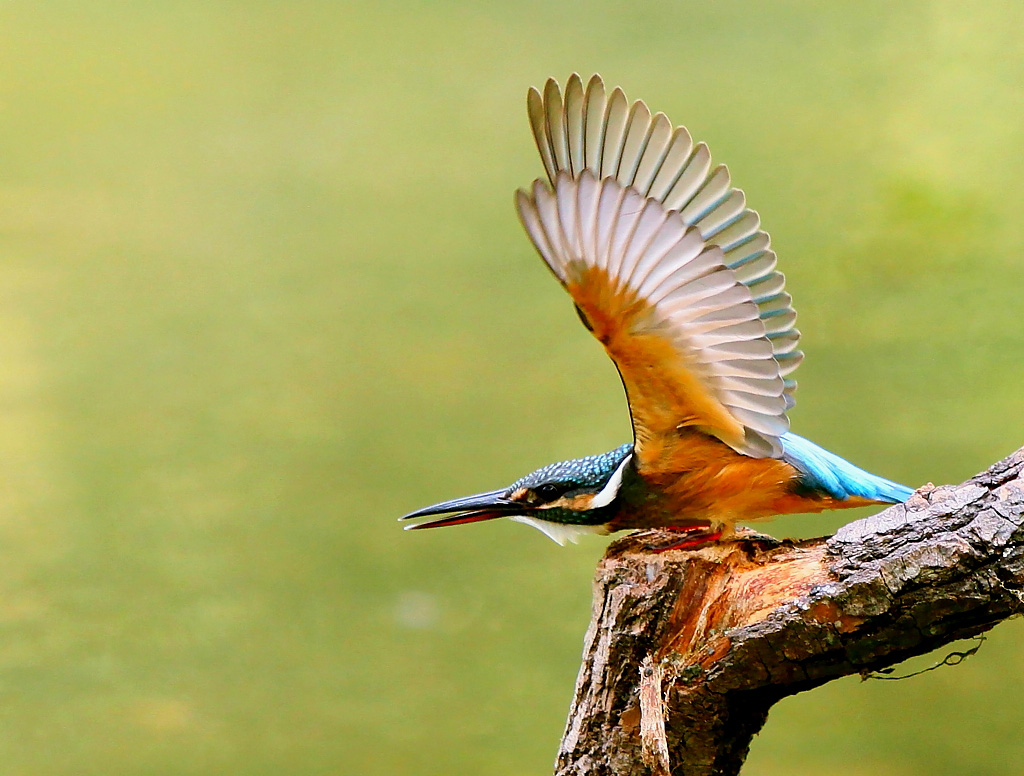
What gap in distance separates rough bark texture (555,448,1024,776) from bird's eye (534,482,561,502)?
0.09 meters

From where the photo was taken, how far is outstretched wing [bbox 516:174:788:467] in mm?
1023

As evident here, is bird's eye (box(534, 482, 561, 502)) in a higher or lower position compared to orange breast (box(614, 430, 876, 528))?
higher

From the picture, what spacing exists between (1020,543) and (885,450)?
4.39 feet

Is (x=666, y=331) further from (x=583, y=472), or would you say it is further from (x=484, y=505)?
(x=484, y=505)

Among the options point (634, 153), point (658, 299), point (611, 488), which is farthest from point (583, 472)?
point (634, 153)

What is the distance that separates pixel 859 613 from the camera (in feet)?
3.22

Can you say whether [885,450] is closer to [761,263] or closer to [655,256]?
[761,263]

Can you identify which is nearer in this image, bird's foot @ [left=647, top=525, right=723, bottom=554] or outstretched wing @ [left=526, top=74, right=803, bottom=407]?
outstretched wing @ [left=526, top=74, right=803, bottom=407]

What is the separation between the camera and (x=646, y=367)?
1087 mm

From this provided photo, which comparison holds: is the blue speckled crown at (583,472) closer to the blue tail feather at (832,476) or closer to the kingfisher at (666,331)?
the kingfisher at (666,331)

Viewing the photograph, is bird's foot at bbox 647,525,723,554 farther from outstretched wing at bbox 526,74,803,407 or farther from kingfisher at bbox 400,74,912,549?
outstretched wing at bbox 526,74,803,407

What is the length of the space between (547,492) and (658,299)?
0.92 ft

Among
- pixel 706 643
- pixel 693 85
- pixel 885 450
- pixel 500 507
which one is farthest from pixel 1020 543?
pixel 693 85

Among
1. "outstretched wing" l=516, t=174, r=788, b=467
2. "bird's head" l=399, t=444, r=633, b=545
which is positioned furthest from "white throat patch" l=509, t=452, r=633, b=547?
"outstretched wing" l=516, t=174, r=788, b=467
